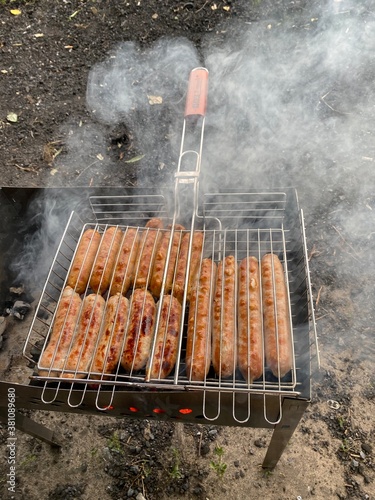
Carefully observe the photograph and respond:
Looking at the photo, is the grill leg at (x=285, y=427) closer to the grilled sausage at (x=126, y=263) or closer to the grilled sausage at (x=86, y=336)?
the grilled sausage at (x=86, y=336)

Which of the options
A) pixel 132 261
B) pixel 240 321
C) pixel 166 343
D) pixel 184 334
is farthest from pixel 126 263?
pixel 240 321

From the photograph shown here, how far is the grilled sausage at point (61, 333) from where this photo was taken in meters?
3.54

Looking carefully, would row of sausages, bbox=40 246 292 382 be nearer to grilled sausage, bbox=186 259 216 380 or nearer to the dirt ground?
grilled sausage, bbox=186 259 216 380

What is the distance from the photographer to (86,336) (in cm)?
367

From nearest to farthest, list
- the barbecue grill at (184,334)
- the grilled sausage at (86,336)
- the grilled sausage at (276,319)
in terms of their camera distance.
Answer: the barbecue grill at (184,334)
the grilled sausage at (276,319)
the grilled sausage at (86,336)

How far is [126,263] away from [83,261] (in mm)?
471

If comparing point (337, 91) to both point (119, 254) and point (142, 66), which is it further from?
point (119, 254)

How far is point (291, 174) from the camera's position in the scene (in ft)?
21.7

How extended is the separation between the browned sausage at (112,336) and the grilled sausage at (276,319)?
1398mm

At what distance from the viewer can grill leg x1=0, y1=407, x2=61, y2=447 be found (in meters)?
3.85

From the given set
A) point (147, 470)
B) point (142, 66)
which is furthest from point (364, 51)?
point (147, 470)

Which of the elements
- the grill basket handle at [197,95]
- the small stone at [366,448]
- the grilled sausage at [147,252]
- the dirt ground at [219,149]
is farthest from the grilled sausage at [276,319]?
the small stone at [366,448]

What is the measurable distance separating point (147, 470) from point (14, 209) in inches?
141

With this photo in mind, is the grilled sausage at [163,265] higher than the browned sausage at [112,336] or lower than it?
higher
